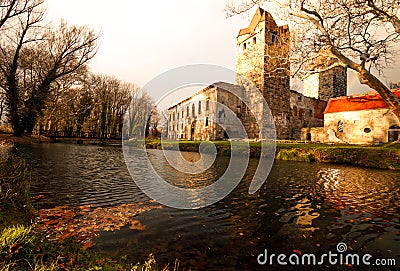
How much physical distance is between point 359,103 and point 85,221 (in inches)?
1448

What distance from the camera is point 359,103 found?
32000 millimetres

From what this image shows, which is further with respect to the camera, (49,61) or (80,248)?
(49,61)

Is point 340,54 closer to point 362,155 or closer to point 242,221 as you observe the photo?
point 362,155

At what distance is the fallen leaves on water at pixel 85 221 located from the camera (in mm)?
4227

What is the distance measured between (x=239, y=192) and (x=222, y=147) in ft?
60.1

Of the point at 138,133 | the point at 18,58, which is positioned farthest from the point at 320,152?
the point at 138,133

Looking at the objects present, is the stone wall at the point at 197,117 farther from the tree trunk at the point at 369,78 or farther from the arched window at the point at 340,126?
the tree trunk at the point at 369,78

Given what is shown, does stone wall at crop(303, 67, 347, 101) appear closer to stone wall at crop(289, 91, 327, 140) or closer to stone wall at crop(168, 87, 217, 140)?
stone wall at crop(289, 91, 327, 140)

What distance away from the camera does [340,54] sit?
14.6m
